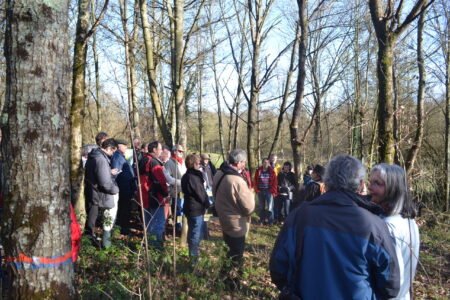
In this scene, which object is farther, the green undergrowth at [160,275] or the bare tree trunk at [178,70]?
the bare tree trunk at [178,70]

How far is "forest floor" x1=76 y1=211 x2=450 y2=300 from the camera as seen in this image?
141 inches

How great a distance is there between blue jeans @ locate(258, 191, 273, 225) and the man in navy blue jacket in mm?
3646

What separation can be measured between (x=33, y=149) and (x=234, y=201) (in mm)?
2755

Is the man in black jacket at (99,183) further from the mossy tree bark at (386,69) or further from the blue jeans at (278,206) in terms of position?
the blue jeans at (278,206)

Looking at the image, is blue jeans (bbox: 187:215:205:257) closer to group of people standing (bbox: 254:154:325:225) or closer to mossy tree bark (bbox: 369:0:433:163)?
mossy tree bark (bbox: 369:0:433:163)

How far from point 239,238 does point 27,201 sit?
2949 mm

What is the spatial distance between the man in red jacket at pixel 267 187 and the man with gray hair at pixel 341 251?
23.5 ft

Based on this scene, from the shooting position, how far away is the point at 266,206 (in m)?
9.50

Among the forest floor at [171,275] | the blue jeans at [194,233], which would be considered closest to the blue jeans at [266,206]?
the forest floor at [171,275]

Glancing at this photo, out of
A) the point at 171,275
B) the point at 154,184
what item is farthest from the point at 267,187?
the point at 171,275

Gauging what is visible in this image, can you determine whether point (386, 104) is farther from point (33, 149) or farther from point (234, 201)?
point (33, 149)

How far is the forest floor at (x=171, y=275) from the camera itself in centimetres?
359

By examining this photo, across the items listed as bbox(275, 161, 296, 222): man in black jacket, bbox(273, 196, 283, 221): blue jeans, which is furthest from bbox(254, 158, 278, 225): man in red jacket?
bbox(275, 161, 296, 222): man in black jacket

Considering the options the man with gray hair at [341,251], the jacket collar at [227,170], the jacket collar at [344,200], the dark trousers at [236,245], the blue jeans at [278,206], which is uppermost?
the jacket collar at [227,170]
